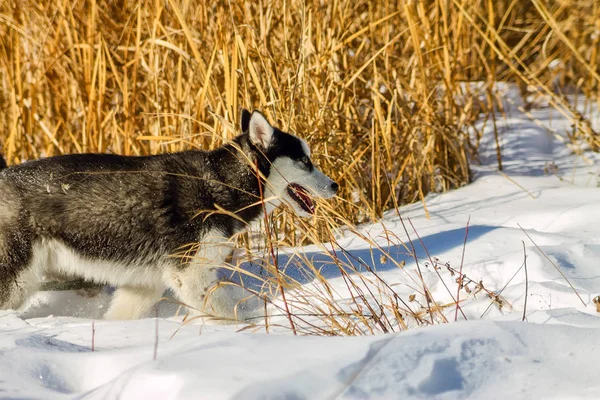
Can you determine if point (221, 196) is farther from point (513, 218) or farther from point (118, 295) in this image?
point (513, 218)

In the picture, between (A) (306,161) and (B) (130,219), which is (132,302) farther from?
(A) (306,161)

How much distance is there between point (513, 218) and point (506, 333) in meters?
2.73

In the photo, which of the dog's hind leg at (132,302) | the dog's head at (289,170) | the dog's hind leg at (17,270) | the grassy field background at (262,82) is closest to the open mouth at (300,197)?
the dog's head at (289,170)

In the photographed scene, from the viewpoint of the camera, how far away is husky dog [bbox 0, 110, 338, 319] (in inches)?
148

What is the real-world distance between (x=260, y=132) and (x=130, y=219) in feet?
2.72

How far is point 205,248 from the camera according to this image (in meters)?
3.92

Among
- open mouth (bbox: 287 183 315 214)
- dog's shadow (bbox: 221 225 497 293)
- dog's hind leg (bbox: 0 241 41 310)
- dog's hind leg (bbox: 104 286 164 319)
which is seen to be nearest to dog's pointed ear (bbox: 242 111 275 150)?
open mouth (bbox: 287 183 315 214)

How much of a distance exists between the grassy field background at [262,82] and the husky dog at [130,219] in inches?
26.3

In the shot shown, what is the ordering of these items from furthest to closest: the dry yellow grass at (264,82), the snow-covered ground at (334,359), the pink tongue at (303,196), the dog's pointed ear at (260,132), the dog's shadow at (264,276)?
the dry yellow grass at (264,82) < the pink tongue at (303,196) < the dog's shadow at (264,276) < the dog's pointed ear at (260,132) < the snow-covered ground at (334,359)

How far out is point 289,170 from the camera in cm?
427

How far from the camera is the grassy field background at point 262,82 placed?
16.8ft

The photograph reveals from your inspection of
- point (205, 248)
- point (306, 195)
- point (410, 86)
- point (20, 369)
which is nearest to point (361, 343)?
point (20, 369)

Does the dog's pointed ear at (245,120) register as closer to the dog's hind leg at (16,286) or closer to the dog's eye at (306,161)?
the dog's eye at (306,161)

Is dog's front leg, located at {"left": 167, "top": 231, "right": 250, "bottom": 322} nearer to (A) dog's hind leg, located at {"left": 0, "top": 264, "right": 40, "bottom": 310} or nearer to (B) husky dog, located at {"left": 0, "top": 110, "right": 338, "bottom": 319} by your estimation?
(B) husky dog, located at {"left": 0, "top": 110, "right": 338, "bottom": 319}
